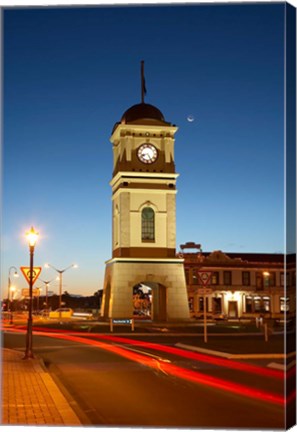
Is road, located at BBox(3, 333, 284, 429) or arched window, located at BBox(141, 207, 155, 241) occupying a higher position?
arched window, located at BBox(141, 207, 155, 241)

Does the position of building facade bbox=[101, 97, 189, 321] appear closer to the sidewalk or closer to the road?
the road

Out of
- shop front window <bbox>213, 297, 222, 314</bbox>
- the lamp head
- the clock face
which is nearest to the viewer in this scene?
the lamp head

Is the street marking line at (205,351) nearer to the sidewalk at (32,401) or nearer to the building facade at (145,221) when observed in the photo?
the sidewalk at (32,401)

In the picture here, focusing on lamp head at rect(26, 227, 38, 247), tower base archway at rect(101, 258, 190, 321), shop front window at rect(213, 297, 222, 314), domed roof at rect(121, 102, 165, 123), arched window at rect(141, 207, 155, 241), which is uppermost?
domed roof at rect(121, 102, 165, 123)

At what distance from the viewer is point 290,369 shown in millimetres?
9758

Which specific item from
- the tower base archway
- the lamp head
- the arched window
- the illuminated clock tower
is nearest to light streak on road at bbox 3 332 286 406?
the lamp head

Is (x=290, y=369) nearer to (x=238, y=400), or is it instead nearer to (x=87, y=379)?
(x=238, y=400)

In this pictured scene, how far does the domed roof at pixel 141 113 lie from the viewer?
5810 cm

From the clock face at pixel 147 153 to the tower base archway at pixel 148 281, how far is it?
7.94 metres

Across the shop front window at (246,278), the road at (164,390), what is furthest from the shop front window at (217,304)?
the road at (164,390)

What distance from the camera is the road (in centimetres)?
1120

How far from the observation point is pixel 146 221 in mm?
57312

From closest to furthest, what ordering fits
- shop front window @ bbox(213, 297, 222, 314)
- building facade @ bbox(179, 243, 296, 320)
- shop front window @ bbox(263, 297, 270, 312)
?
shop front window @ bbox(263, 297, 270, 312) < building facade @ bbox(179, 243, 296, 320) < shop front window @ bbox(213, 297, 222, 314)

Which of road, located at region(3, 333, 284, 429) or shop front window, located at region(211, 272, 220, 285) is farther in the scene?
shop front window, located at region(211, 272, 220, 285)
